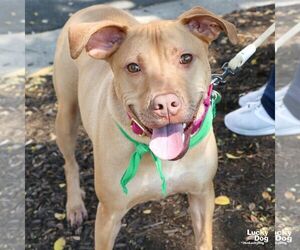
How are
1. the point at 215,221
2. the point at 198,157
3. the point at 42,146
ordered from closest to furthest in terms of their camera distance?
the point at 198,157 < the point at 215,221 < the point at 42,146

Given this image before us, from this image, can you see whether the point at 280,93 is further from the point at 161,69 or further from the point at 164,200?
the point at 161,69

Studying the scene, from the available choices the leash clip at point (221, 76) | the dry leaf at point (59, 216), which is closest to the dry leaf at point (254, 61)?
the leash clip at point (221, 76)

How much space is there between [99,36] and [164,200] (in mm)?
1653

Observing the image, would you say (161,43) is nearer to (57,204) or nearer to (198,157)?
(198,157)

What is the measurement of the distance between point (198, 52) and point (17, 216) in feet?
6.73

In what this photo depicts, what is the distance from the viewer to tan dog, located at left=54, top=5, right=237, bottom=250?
3002 millimetres

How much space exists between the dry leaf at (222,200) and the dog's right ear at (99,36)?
1644mm

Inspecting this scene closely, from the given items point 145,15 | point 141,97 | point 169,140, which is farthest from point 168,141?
point 145,15

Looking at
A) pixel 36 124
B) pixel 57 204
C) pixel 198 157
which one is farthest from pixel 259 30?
pixel 198 157

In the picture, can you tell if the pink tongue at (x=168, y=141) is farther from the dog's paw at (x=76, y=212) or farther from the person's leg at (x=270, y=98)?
the person's leg at (x=270, y=98)

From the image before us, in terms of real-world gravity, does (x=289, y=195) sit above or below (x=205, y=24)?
below

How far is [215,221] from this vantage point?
4.40 meters

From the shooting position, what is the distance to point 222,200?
14.9 feet

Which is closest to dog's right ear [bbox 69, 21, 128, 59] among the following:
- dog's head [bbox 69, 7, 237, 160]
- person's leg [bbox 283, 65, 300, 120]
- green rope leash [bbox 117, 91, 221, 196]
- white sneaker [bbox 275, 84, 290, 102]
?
dog's head [bbox 69, 7, 237, 160]
